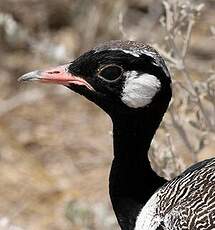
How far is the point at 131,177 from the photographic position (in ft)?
11.0

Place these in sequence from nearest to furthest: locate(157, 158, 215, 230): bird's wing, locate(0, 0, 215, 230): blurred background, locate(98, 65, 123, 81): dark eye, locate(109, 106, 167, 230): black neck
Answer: locate(157, 158, 215, 230): bird's wing → locate(98, 65, 123, 81): dark eye → locate(109, 106, 167, 230): black neck → locate(0, 0, 215, 230): blurred background

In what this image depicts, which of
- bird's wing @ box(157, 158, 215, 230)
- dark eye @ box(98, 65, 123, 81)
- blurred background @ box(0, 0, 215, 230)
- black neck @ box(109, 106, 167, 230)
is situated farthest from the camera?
blurred background @ box(0, 0, 215, 230)

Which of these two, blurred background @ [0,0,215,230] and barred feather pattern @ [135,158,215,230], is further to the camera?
blurred background @ [0,0,215,230]


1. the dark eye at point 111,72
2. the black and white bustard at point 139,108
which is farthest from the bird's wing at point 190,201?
the dark eye at point 111,72

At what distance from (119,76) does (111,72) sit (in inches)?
1.2

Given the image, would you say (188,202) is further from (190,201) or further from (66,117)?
(66,117)

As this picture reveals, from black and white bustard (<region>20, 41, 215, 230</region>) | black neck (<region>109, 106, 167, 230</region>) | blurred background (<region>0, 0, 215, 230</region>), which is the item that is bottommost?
blurred background (<region>0, 0, 215, 230</region>)

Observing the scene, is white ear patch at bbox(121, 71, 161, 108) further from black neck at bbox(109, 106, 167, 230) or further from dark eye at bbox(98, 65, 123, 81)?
black neck at bbox(109, 106, 167, 230)

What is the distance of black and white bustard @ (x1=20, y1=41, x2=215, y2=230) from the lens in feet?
10.00

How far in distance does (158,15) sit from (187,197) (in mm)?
3732

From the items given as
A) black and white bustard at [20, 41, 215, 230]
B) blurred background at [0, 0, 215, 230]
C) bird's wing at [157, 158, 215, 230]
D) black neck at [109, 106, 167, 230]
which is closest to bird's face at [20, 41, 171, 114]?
black and white bustard at [20, 41, 215, 230]

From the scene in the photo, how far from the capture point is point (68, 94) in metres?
6.34

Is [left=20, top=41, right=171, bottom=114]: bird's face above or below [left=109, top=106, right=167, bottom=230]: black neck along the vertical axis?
above

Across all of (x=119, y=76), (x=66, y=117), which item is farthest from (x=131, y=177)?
(x=66, y=117)
